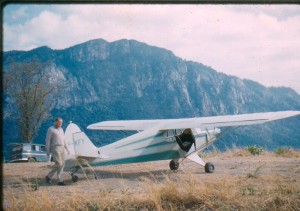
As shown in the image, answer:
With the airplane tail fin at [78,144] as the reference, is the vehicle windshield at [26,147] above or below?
below

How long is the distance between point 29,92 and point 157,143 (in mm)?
21451

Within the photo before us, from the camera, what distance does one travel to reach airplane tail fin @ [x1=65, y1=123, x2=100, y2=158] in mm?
9734

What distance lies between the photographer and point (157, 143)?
36.9ft

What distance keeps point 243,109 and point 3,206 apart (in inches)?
3968

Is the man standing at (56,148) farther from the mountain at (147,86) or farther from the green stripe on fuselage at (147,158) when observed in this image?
the mountain at (147,86)

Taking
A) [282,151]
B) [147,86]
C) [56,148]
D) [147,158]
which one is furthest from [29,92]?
[147,86]

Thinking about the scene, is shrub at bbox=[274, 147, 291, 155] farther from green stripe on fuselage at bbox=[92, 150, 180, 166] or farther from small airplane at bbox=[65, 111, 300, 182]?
green stripe on fuselage at bbox=[92, 150, 180, 166]

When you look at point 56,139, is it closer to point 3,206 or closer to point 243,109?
point 3,206

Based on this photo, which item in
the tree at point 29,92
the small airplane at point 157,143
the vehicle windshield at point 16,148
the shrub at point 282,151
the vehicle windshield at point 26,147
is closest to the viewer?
the small airplane at point 157,143

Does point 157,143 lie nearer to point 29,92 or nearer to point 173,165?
point 173,165

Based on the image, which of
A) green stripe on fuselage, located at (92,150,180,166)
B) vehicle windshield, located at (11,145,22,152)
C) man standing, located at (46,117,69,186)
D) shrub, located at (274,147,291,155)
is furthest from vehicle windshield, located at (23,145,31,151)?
shrub, located at (274,147,291,155)

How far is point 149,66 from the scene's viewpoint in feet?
275

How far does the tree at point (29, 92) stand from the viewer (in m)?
26.5

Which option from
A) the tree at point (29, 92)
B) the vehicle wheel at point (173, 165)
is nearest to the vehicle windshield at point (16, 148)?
the tree at point (29, 92)
